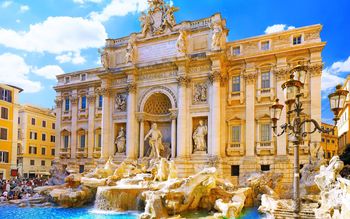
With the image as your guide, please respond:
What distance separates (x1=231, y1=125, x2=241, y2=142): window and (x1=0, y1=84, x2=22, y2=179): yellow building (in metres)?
22.2

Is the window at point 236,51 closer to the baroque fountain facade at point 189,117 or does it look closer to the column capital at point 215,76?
the baroque fountain facade at point 189,117

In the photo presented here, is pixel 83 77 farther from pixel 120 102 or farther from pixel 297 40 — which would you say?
pixel 297 40

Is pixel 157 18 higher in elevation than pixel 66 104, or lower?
higher

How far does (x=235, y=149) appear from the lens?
2228cm

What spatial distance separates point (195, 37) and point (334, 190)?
14.8m

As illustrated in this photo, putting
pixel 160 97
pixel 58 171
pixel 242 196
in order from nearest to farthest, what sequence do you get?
pixel 242 196
pixel 160 97
pixel 58 171

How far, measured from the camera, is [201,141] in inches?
885

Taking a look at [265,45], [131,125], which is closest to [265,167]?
[265,45]

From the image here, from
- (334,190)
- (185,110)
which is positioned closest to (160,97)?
(185,110)

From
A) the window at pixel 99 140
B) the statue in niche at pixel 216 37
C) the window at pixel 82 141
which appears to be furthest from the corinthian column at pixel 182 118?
the window at pixel 82 141

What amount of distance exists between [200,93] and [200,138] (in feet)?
10.1

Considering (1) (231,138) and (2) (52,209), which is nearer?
(2) (52,209)

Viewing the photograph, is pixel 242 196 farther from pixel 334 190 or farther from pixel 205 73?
pixel 205 73

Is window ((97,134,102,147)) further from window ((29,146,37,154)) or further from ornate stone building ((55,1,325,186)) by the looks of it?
window ((29,146,37,154))
